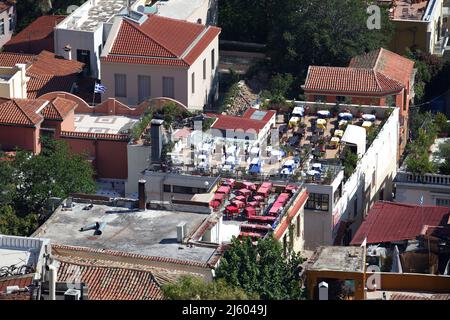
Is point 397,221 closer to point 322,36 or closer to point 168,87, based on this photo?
point 168,87

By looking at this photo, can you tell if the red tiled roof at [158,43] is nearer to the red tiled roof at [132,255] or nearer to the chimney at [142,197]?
the chimney at [142,197]

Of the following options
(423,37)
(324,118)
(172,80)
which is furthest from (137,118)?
(423,37)

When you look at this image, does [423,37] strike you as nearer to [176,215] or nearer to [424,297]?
[176,215]

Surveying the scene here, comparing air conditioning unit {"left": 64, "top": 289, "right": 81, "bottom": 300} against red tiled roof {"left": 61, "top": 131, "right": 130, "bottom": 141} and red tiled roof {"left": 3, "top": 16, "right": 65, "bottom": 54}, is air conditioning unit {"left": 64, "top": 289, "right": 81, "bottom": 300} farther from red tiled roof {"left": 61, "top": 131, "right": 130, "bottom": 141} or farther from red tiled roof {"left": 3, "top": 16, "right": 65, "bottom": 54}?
red tiled roof {"left": 3, "top": 16, "right": 65, "bottom": 54}

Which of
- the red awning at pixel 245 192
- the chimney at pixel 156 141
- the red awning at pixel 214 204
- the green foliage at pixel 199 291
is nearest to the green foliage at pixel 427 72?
the chimney at pixel 156 141

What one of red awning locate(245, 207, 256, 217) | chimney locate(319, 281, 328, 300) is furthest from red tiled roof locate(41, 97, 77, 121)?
chimney locate(319, 281, 328, 300)

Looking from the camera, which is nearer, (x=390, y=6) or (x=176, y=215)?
(x=176, y=215)
